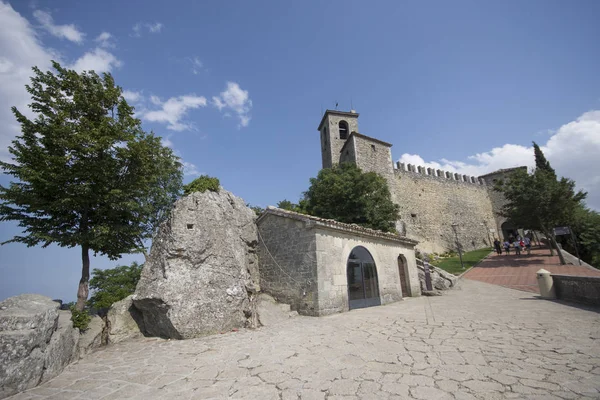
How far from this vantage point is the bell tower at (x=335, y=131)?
31.4 meters

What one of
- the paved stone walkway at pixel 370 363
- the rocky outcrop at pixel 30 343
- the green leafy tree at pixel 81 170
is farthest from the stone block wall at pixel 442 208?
the rocky outcrop at pixel 30 343

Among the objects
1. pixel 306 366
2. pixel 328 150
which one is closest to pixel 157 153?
pixel 306 366

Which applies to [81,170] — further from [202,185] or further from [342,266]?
[342,266]

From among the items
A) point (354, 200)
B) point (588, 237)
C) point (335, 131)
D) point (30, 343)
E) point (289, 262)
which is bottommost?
point (30, 343)

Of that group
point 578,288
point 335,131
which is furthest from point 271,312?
point 335,131

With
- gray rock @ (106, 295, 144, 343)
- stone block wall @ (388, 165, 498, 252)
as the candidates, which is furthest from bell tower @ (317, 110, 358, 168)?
Result: gray rock @ (106, 295, 144, 343)

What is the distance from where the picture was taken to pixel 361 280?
11523 mm

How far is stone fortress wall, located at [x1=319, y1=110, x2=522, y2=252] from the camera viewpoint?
29672mm

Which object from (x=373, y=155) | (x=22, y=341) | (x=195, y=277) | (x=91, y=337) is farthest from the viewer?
(x=373, y=155)

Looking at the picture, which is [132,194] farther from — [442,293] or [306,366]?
[442,293]

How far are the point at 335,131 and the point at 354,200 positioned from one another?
48.2 ft

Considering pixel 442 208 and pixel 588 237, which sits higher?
pixel 442 208

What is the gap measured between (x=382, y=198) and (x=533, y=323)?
594 inches

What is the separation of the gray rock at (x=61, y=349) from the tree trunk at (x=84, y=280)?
1305 mm
